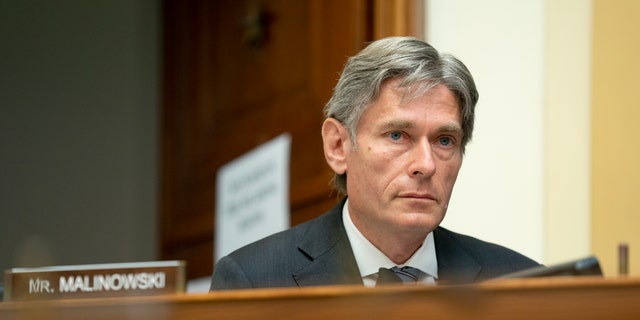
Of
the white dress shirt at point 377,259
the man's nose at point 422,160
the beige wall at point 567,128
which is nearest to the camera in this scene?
the man's nose at point 422,160

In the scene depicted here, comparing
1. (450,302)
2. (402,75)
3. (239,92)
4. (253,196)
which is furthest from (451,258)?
(239,92)

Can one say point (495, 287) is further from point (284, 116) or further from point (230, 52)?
point (230, 52)

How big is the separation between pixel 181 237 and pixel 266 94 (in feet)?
Answer: 3.40

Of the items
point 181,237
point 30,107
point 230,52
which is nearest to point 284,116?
point 230,52

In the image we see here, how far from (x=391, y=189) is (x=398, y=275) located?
0.56 ft

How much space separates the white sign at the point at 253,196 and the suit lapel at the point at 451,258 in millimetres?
1665

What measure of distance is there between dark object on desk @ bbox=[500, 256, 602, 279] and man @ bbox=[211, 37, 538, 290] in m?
0.63

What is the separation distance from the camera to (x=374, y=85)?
95.0 inches

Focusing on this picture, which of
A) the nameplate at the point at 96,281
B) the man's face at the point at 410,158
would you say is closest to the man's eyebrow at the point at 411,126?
the man's face at the point at 410,158

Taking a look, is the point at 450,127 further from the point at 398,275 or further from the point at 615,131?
the point at 615,131

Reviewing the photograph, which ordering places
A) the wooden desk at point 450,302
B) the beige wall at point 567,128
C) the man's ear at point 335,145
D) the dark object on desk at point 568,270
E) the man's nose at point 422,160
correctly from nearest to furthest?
the wooden desk at point 450,302 < the dark object on desk at point 568,270 < the man's nose at point 422,160 < the man's ear at point 335,145 < the beige wall at point 567,128

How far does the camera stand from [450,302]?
1483mm

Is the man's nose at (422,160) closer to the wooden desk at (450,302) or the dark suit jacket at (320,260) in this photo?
the dark suit jacket at (320,260)

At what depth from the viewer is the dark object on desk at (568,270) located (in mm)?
1630
